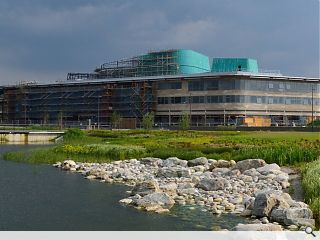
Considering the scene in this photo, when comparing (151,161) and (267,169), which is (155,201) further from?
(151,161)

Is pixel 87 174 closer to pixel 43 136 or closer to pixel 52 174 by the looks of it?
pixel 52 174

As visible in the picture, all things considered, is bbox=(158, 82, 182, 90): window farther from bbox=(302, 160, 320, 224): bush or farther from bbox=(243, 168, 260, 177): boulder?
bbox=(302, 160, 320, 224): bush

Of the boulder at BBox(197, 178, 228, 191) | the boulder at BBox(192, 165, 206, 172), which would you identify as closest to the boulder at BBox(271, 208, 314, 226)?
the boulder at BBox(197, 178, 228, 191)

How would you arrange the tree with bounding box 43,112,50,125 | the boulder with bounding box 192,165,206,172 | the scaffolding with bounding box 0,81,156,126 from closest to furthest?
1. the boulder with bounding box 192,165,206,172
2. the scaffolding with bounding box 0,81,156,126
3. the tree with bounding box 43,112,50,125

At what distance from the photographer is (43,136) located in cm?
7962

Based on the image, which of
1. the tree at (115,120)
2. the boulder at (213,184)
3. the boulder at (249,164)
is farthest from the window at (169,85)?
the boulder at (213,184)

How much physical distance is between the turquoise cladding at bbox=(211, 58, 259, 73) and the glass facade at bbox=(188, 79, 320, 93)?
11001mm

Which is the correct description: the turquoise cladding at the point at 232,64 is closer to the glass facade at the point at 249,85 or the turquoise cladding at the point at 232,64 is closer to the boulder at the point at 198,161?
the glass facade at the point at 249,85

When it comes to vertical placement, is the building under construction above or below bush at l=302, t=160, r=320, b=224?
above

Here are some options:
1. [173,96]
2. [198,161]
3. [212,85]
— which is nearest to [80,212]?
[198,161]

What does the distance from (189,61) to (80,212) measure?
365ft

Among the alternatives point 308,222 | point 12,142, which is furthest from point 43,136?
point 308,222

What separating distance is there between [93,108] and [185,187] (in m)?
97.2

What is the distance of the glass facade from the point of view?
104m
